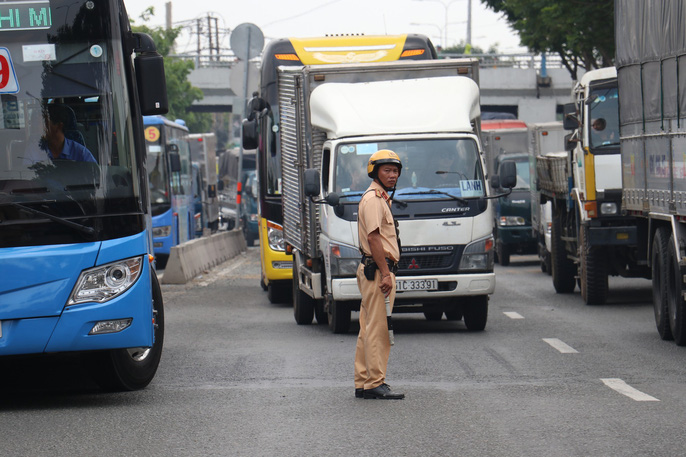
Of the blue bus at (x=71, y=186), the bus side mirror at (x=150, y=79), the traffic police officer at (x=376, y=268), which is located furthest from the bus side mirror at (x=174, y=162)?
the traffic police officer at (x=376, y=268)

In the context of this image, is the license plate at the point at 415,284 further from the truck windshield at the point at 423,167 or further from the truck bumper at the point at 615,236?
the truck bumper at the point at 615,236

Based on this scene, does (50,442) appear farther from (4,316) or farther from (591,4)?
(591,4)

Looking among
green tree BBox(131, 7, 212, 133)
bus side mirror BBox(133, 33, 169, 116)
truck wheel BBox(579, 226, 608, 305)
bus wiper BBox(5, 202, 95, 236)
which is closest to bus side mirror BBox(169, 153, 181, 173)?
truck wheel BBox(579, 226, 608, 305)

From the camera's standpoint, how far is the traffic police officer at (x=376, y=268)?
8914mm

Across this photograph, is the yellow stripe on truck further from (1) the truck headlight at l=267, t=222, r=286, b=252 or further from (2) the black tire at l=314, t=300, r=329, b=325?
(2) the black tire at l=314, t=300, r=329, b=325

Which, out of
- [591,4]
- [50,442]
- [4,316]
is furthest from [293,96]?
[591,4]

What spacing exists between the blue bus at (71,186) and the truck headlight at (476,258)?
4940 mm

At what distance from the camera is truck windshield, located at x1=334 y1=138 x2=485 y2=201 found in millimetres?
13203

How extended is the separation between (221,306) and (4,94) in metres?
9.33

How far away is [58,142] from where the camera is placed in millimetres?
8562

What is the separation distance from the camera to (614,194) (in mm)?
16562

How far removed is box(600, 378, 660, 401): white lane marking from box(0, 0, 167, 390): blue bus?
3.37 metres

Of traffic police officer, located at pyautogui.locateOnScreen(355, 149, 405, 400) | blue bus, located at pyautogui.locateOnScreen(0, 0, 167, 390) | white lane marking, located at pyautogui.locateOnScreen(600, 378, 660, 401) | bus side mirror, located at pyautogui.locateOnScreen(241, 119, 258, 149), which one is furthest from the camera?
bus side mirror, located at pyautogui.locateOnScreen(241, 119, 258, 149)

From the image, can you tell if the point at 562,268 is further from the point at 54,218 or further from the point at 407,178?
the point at 54,218
